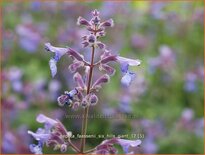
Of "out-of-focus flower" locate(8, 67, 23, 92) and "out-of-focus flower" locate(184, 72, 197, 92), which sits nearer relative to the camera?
"out-of-focus flower" locate(8, 67, 23, 92)

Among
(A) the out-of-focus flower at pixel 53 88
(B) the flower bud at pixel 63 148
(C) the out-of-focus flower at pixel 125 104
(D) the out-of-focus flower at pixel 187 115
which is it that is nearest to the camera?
(B) the flower bud at pixel 63 148

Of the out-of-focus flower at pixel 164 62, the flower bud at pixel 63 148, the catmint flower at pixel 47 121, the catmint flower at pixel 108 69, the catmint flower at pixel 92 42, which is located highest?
the out-of-focus flower at pixel 164 62

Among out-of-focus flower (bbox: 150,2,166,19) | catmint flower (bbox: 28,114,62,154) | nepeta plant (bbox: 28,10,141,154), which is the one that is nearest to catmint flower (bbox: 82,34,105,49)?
nepeta plant (bbox: 28,10,141,154)

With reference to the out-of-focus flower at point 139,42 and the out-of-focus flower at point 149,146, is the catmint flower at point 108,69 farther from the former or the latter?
the out-of-focus flower at point 139,42

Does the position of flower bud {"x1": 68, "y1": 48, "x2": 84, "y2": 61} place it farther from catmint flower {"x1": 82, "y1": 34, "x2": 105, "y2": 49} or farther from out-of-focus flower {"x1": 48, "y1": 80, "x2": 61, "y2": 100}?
out-of-focus flower {"x1": 48, "y1": 80, "x2": 61, "y2": 100}

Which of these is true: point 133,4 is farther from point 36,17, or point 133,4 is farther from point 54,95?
point 54,95

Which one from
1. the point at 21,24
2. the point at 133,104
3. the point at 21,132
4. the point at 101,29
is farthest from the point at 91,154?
the point at 21,24

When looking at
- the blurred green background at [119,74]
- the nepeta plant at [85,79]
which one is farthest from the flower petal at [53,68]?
the blurred green background at [119,74]

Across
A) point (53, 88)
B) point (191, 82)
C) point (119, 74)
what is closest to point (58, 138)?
point (53, 88)
